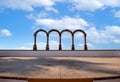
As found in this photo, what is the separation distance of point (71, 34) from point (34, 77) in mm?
5801

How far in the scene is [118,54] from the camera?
343 inches

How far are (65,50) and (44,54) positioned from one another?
0.77 metres

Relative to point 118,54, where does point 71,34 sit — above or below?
above

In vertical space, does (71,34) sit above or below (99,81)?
above

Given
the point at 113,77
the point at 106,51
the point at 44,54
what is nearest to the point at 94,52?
the point at 106,51

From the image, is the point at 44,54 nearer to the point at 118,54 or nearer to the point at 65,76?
the point at 118,54

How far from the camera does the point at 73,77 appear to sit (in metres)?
3.33

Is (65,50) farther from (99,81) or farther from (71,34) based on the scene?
(99,81)

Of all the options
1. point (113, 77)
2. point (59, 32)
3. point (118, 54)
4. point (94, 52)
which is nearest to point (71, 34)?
point (59, 32)

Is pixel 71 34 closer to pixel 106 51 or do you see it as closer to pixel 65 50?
pixel 65 50

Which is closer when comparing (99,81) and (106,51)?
(99,81)

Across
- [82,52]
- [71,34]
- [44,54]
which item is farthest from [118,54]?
[44,54]

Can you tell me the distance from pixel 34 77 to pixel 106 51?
575 centimetres

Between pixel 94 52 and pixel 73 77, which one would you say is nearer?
pixel 73 77
